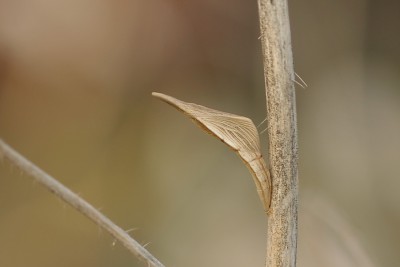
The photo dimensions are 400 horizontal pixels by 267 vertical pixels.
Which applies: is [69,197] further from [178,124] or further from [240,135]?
[178,124]

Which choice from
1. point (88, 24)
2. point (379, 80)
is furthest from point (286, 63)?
point (379, 80)

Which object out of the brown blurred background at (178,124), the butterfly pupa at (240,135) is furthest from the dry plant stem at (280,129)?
the brown blurred background at (178,124)

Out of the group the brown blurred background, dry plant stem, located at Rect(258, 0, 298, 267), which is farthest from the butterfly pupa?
the brown blurred background

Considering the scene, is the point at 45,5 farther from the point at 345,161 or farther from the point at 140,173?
the point at 345,161

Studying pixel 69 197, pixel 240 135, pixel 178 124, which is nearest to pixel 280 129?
pixel 240 135

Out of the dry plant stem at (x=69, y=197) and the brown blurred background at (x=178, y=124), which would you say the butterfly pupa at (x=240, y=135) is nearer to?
the dry plant stem at (x=69, y=197)

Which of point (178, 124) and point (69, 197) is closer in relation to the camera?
point (69, 197)
